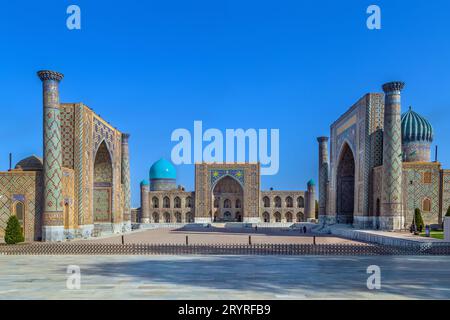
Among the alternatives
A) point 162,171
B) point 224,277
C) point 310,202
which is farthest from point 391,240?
point 162,171

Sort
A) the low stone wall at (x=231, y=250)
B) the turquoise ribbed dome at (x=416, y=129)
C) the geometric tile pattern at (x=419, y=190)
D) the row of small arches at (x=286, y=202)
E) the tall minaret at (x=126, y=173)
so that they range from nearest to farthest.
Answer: the low stone wall at (x=231, y=250) → the geometric tile pattern at (x=419, y=190) → the tall minaret at (x=126, y=173) → the turquoise ribbed dome at (x=416, y=129) → the row of small arches at (x=286, y=202)

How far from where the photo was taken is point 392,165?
2602 centimetres

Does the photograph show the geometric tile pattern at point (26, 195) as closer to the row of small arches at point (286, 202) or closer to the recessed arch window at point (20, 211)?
the recessed arch window at point (20, 211)

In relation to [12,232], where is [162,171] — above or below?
Answer: above

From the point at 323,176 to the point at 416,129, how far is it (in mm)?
11810

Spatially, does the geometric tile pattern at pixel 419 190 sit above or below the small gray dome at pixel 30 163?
below

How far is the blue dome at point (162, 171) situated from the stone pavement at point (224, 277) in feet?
157

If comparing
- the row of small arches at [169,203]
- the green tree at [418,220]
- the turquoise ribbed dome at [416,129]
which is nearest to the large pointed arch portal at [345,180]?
the turquoise ribbed dome at [416,129]

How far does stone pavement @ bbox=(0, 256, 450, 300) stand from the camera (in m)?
7.80

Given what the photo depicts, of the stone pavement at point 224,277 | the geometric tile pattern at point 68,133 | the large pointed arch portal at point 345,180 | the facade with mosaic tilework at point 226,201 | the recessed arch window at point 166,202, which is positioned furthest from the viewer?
the recessed arch window at point 166,202

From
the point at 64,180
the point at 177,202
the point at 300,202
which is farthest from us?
the point at 300,202

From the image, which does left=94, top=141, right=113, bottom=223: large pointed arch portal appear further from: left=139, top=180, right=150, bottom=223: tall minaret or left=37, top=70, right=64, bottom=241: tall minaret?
left=139, top=180, right=150, bottom=223: tall minaret

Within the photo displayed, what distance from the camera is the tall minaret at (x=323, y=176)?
141 feet

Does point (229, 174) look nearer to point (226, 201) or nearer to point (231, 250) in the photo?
point (226, 201)
